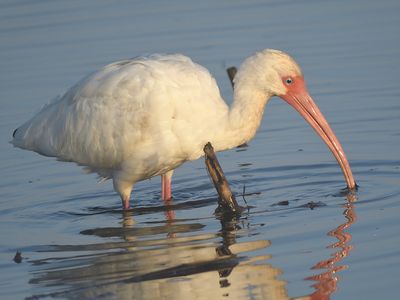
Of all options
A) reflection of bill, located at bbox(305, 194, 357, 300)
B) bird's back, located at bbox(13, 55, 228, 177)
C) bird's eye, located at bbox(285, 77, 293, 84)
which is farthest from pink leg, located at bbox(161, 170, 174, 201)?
reflection of bill, located at bbox(305, 194, 357, 300)

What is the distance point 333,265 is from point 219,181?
2580 millimetres

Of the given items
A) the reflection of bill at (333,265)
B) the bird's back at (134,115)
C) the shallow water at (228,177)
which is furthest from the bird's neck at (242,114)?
the reflection of bill at (333,265)

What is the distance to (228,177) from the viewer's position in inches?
589

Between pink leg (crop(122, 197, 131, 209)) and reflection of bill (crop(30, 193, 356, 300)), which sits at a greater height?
pink leg (crop(122, 197, 131, 209))

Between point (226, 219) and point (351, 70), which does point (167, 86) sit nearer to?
point (226, 219)

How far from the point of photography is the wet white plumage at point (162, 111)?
42.1ft

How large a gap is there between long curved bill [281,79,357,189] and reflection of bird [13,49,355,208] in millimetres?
11

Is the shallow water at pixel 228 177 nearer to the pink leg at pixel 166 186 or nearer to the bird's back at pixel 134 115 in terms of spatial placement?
the pink leg at pixel 166 186

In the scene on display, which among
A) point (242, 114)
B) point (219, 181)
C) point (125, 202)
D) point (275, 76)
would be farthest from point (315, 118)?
point (125, 202)

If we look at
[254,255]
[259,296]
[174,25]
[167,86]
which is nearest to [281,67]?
[167,86]

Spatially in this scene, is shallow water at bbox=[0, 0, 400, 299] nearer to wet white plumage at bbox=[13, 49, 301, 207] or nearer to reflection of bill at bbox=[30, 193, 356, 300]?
reflection of bill at bbox=[30, 193, 356, 300]

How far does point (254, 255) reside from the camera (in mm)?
11141

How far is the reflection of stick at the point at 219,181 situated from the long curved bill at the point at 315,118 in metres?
1.13

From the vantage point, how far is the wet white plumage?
12828 millimetres
